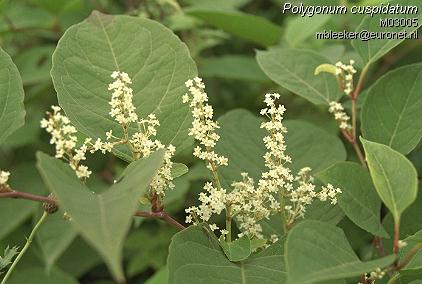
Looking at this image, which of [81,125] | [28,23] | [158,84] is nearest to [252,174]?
[158,84]

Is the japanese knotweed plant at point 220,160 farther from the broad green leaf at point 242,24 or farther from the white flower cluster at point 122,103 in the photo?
the broad green leaf at point 242,24

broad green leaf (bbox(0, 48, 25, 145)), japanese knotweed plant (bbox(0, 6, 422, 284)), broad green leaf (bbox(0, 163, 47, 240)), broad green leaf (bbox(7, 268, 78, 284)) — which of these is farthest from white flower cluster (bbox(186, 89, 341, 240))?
broad green leaf (bbox(0, 163, 47, 240))

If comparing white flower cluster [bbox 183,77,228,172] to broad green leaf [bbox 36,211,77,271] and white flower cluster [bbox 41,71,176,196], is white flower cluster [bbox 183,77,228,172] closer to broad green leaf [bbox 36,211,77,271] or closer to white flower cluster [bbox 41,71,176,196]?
white flower cluster [bbox 41,71,176,196]

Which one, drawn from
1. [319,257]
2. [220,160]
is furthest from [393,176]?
[220,160]

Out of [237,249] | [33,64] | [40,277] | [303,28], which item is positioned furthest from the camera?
[33,64]

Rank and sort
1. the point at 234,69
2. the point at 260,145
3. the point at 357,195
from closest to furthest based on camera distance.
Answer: the point at 357,195 → the point at 260,145 → the point at 234,69

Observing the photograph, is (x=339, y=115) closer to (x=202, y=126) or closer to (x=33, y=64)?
(x=202, y=126)

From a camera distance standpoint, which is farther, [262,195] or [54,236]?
[54,236]
